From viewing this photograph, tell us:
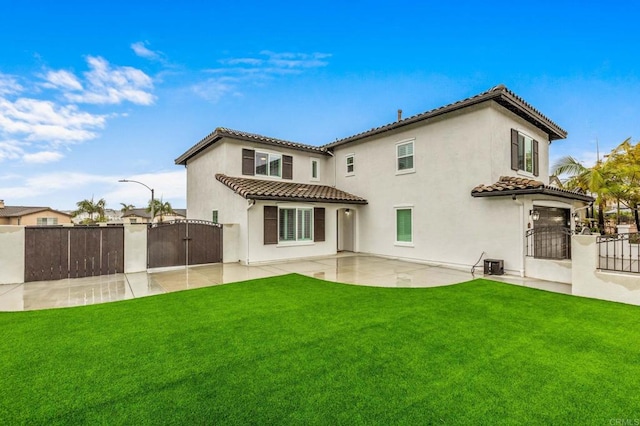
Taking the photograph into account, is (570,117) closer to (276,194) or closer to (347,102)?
(347,102)

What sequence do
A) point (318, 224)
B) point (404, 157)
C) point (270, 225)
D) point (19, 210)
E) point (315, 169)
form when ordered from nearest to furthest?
1. point (270, 225)
2. point (404, 157)
3. point (318, 224)
4. point (315, 169)
5. point (19, 210)

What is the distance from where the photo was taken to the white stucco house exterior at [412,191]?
1067 centimetres

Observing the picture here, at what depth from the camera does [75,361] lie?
13.1ft

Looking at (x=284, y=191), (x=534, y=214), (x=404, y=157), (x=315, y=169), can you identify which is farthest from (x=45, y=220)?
(x=534, y=214)

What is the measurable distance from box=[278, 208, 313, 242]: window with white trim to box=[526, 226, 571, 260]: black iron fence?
913cm

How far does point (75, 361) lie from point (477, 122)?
13.3 m

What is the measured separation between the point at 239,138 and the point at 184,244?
227 inches

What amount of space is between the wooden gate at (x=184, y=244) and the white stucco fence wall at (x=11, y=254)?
3.52 meters

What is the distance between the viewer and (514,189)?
9758 mm

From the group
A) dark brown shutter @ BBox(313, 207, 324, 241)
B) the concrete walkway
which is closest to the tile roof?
dark brown shutter @ BBox(313, 207, 324, 241)

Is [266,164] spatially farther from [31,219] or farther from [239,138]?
[31,219]

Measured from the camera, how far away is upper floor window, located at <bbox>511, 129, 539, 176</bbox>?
473 inches

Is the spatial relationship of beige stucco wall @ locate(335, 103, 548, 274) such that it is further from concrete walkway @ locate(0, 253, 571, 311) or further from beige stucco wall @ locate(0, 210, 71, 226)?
beige stucco wall @ locate(0, 210, 71, 226)

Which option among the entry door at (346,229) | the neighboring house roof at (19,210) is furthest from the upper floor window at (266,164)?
the neighboring house roof at (19,210)
